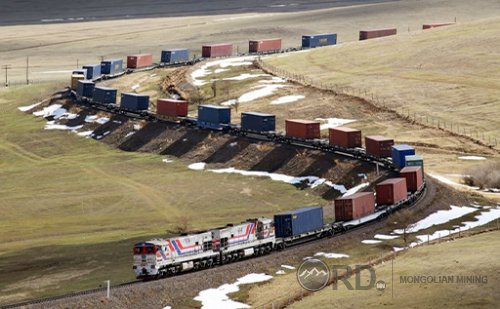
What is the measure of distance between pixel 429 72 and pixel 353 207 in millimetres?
74337

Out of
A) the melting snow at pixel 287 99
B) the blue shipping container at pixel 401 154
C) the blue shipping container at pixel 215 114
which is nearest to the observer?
the blue shipping container at pixel 401 154

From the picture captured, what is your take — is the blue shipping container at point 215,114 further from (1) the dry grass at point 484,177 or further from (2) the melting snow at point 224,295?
(2) the melting snow at point 224,295

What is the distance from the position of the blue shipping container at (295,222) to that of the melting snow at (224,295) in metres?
8.54

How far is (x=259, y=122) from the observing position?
127 m

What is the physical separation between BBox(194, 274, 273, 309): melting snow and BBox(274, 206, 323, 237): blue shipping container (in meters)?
8.54

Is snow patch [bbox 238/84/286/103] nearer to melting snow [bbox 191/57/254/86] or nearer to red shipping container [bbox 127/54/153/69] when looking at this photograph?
melting snow [bbox 191/57/254/86]

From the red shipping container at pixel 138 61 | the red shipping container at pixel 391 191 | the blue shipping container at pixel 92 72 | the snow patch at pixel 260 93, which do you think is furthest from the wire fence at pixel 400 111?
the blue shipping container at pixel 92 72

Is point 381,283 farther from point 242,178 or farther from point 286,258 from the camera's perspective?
point 242,178

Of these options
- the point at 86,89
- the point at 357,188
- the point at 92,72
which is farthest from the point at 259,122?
the point at 92,72

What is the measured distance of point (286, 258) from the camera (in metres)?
78.5

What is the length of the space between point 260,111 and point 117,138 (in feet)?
62.3

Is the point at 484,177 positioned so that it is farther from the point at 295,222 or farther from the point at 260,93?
the point at 260,93

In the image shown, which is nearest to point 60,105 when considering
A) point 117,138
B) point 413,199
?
point 117,138

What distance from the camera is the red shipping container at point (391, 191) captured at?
92500 millimetres
